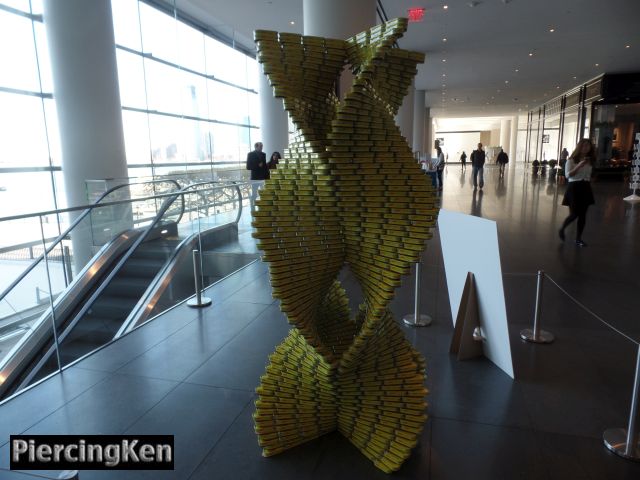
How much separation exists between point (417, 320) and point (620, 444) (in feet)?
6.41

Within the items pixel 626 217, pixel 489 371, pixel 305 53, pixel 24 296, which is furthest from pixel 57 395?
pixel 626 217

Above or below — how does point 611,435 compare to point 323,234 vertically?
below

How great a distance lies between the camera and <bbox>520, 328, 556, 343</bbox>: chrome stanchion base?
3.76 metres

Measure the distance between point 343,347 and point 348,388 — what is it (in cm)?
28

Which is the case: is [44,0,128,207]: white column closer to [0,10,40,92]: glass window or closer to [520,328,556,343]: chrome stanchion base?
[0,10,40,92]: glass window

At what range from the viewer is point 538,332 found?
12.5ft

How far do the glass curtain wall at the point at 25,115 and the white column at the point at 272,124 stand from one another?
656cm

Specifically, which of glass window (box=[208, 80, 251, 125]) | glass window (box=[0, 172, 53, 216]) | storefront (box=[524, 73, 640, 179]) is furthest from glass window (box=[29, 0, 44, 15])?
storefront (box=[524, 73, 640, 179])

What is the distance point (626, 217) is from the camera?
10.2m

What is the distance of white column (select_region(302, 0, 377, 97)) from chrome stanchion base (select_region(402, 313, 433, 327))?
3.01 metres

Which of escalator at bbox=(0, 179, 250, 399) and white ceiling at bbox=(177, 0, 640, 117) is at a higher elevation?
white ceiling at bbox=(177, 0, 640, 117)

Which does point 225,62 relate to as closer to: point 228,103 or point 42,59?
point 228,103

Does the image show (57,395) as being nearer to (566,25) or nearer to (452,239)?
(452,239)

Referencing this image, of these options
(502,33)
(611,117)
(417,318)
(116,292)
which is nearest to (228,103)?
(502,33)
